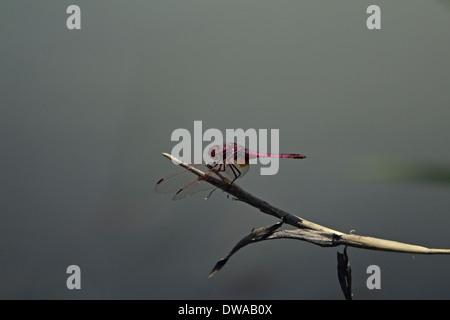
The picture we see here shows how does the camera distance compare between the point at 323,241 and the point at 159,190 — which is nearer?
the point at 323,241

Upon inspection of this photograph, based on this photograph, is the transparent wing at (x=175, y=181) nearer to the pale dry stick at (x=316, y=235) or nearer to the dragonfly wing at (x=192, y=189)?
the dragonfly wing at (x=192, y=189)

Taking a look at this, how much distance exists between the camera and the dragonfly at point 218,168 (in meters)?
0.94

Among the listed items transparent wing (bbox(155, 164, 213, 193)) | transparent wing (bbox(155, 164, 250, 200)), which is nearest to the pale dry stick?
transparent wing (bbox(155, 164, 250, 200))

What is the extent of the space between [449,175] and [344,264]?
11.5 inches

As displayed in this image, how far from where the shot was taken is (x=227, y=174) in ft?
3.08

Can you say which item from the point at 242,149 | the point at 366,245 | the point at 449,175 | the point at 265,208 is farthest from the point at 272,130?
the point at 449,175

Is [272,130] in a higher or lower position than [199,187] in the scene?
higher

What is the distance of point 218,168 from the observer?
36.3 inches

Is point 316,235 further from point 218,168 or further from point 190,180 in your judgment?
point 190,180

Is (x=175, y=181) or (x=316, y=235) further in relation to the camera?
(x=175, y=181)

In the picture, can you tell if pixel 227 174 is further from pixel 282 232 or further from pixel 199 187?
pixel 282 232

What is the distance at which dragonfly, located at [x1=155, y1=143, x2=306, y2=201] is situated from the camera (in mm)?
944

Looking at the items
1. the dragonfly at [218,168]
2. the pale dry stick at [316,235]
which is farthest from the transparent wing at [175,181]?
the pale dry stick at [316,235]

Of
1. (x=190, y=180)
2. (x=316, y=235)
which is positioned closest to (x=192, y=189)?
(x=190, y=180)
